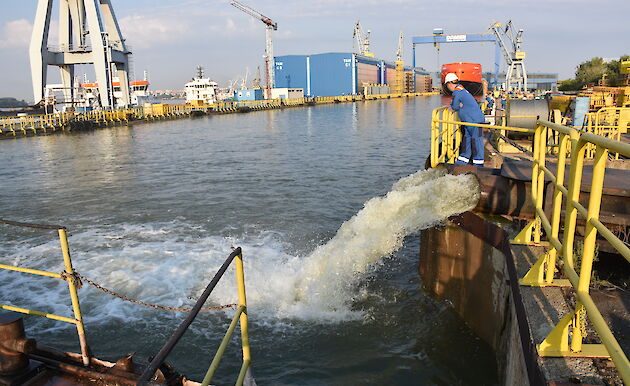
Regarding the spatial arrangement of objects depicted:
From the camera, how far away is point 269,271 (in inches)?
299

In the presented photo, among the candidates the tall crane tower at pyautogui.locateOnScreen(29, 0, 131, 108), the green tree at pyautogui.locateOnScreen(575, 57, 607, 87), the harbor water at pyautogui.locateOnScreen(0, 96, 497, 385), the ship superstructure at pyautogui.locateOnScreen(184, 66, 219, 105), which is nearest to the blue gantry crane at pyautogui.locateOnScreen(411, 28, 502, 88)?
the green tree at pyautogui.locateOnScreen(575, 57, 607, 87)

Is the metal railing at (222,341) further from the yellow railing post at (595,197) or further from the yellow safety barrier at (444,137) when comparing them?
the yellow safety barrier at (444,137)

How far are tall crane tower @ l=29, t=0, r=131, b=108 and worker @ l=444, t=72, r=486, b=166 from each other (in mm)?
45416

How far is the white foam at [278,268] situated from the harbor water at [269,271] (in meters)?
0.02

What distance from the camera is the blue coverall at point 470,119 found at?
7605 mm

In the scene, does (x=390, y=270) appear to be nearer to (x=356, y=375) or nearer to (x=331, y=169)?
(x=356, y=375)

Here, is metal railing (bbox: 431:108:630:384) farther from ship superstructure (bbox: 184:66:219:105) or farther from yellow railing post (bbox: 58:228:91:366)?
ship superstructure (bbox: 184:66:219:105)

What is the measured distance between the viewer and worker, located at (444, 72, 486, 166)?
7609 millimetres

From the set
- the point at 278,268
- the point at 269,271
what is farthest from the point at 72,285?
the point at 278,268

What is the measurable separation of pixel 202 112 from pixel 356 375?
56.2 m

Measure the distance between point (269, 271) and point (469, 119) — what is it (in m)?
4.26

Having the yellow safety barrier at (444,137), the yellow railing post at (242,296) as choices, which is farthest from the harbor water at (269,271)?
the yellow railing post at (242,296)

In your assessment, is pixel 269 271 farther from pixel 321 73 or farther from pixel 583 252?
pixel 321 73

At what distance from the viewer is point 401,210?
671cm
